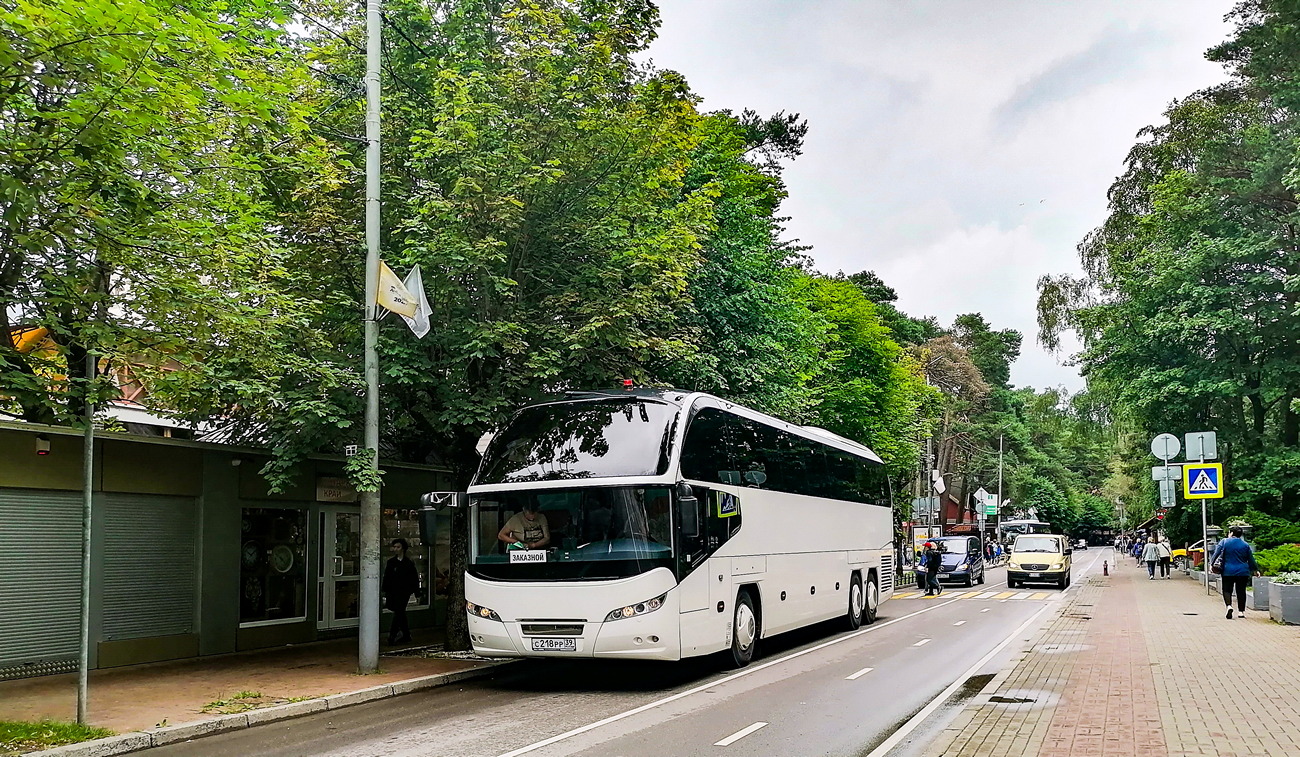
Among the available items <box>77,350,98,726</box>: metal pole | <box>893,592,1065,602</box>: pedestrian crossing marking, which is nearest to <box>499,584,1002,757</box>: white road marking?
<box>77,350,98,726</box>: metal pole

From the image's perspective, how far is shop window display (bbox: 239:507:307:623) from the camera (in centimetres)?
1727

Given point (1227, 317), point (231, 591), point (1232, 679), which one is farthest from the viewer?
point (1227, 317)

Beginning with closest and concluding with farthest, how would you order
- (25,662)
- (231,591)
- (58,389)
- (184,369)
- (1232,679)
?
(58,389), (184,369), (1232,679), (25,662), (231,591)

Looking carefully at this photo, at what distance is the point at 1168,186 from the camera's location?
37281 millimetres

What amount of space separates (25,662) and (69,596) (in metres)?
1.02

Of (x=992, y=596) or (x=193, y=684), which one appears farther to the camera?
(x=992, y=596)

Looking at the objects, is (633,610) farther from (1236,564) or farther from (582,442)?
(1236,564)

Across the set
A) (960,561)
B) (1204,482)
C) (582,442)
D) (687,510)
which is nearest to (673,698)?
(687,510)

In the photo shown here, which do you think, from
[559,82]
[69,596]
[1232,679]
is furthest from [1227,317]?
[69,596]

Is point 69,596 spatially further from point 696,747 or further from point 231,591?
point 696,747

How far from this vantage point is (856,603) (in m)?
22.6

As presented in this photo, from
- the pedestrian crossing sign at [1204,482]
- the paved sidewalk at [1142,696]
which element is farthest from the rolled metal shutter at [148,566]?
the pedestrian crossing sign at [1204,482]

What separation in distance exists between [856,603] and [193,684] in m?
13.8

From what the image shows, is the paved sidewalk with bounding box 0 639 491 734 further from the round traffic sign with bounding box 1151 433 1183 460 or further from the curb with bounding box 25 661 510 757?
the round traffic sign with bounding box 1151 433 1183 460
